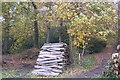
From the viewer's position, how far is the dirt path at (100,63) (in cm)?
254

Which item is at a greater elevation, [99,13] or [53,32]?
[99,13]

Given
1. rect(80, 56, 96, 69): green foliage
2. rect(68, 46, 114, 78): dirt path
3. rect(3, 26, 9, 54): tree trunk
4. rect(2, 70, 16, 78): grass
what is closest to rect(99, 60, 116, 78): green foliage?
rect(68, 46, 114, 78): dirt path

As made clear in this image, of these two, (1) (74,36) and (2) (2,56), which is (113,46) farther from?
(2) (2,56)

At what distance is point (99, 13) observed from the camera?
256 cm

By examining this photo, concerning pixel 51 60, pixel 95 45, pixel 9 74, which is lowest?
pixel 9 74

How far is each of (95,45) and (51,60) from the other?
444 millimetres

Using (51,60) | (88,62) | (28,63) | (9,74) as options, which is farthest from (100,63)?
(9,74)

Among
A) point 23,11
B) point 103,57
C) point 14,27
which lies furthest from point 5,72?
point 103,57

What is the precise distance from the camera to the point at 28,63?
258cm

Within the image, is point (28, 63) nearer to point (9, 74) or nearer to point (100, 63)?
point (9, 74)

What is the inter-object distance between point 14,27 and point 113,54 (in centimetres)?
94

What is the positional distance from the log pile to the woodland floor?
6cm

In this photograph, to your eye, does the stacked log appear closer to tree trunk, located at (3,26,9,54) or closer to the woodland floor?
the woodland floor

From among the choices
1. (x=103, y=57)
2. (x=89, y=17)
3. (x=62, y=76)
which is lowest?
(x=62, y=76)
